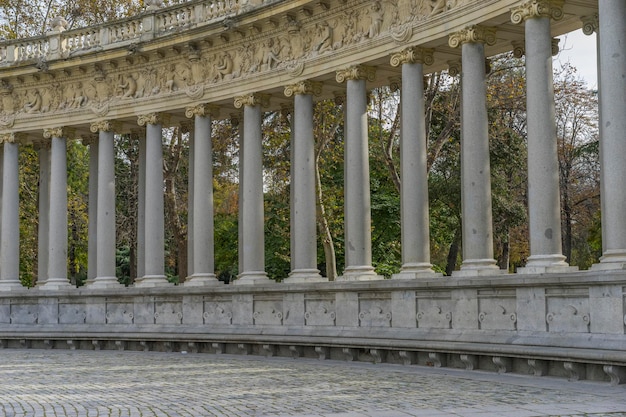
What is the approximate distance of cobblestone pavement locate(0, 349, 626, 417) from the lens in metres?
25.8

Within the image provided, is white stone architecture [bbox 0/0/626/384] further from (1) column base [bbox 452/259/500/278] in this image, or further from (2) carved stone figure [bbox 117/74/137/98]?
(2) carved stone figure [bbox 117/74/137/98]

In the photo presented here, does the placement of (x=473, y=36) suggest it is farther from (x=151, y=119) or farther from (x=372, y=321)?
(x=151, y=119)

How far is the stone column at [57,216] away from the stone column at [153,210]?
19.9 ft

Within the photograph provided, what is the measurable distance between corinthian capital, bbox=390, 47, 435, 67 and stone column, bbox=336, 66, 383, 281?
3.14m

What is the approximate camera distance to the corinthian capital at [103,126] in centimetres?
6116

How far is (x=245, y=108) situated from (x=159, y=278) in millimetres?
11626

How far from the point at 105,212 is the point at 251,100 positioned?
516 inches

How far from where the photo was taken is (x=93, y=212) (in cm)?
6544

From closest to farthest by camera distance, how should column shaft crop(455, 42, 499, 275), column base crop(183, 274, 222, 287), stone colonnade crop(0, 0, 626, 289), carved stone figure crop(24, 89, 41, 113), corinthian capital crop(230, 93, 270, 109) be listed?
stone colonnade crop(0, 0, 626, 289)
column shaft crop(455, 42, 499, 275)
corinthian capital crop(230, 93, 270, 109)
column base crop(183, 274, 222, 287)
carved stone figure crop(24, 89, 41, 113)

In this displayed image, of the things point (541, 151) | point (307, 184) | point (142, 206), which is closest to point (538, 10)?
point (541, 151)

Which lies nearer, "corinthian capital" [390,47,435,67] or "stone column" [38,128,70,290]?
"corinthian capital" [390,47,435,67]

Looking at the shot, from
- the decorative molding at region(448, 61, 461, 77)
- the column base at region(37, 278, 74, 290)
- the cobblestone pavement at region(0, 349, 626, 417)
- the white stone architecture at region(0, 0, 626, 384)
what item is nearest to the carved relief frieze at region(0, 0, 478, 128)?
the white stone architecture at region(0, 0, 626, 384)

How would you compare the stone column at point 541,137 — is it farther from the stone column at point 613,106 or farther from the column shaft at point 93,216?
the column shaft at point 93,216

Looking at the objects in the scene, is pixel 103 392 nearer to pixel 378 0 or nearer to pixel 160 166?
pixel 378 0
